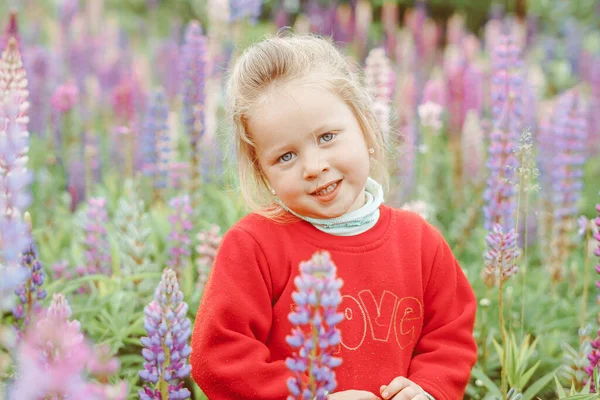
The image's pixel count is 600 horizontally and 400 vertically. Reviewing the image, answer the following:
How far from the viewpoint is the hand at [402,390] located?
2432 millimetres

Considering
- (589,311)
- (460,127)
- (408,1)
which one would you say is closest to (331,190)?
(589,311)

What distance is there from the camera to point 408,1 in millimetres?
13188

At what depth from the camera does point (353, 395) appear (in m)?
2.37

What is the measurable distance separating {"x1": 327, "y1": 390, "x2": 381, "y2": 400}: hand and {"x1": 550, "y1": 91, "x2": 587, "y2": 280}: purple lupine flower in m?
2.38

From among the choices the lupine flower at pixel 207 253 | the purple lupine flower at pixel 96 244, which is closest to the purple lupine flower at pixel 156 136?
the purple lupine flower at pixel 96 244

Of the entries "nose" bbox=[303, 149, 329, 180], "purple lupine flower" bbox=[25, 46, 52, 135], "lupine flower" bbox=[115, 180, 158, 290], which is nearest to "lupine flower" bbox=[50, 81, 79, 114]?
"purple lupine flower" bbox=[25, 46, 52, 135]

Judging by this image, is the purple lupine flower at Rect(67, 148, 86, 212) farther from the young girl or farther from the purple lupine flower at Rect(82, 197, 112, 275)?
the young girl

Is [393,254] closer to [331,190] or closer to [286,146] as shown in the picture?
[331,190]

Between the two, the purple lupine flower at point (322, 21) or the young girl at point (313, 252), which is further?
the purple lupine flower at point (322, 21)

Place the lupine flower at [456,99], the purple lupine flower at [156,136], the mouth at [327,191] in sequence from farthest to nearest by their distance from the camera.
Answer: the lupine flower at [456,99]
the purple lupine flower at [156,136]
the mouth at [327,191]

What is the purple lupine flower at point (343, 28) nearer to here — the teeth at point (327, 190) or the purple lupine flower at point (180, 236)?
the purple lupine flower at point (180, 236)

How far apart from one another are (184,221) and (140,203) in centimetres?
23

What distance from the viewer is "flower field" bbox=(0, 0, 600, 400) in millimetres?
2270

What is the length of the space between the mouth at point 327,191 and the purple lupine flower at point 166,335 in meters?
0.53
